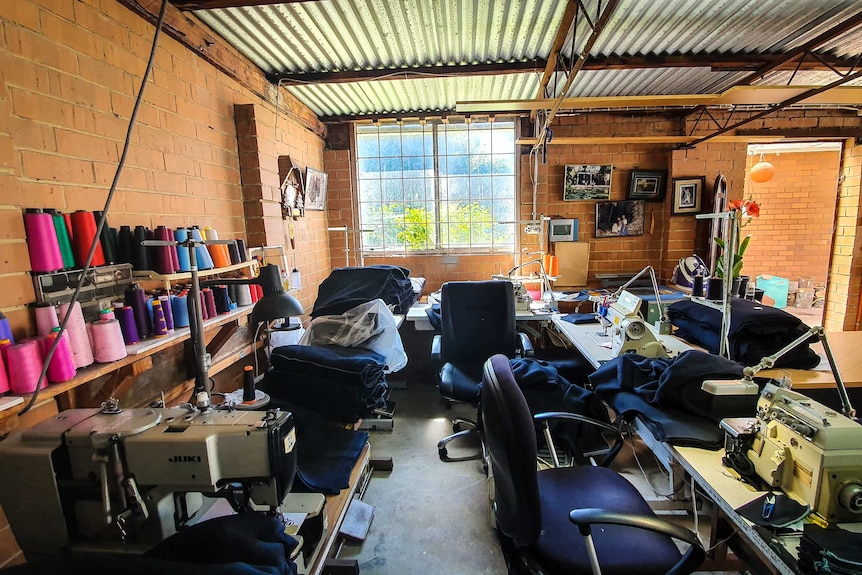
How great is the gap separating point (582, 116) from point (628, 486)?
3994 mm

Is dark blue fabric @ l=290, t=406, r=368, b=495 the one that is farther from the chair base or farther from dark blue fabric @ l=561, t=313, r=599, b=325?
dark blue fabric @ l=561, t=313, r=599, b=325

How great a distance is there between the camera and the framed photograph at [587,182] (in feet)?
14.4

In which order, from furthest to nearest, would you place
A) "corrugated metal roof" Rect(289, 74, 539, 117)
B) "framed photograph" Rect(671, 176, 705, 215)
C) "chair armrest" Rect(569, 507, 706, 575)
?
"framed photograph" Rect(671, 176, 705, 215)
"corrugated metal roof" Rect(289, 74, 539, 117)
"chair armrest" Rect(569, 507, 706, 575)

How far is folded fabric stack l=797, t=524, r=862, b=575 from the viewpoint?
873mm

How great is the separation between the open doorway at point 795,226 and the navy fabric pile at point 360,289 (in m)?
6.37

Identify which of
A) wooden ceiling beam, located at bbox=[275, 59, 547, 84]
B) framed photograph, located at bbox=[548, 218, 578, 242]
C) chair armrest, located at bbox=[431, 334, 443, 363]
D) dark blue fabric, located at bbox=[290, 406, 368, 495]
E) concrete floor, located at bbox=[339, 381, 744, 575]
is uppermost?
wooden ceiling beam, located at bbox=[275, 59, 547, 84]

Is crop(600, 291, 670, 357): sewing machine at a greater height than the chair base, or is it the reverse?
crop(600, 291, 670, 357): sewing machine

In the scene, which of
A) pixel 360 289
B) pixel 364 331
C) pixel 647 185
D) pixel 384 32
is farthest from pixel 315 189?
pixel 647 185

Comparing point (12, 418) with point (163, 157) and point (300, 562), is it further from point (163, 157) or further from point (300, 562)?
point (163, 157)

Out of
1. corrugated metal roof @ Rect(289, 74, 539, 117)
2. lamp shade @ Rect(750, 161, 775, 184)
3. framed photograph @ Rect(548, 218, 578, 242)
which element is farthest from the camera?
framed photograph @ Rect(548, 218, 578, 242)

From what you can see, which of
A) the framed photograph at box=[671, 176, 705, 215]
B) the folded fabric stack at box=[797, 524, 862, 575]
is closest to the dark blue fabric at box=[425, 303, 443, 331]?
the folded fabric stack at box=[797, 524, 862, 575]

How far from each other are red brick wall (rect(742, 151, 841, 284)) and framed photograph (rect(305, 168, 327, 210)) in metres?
6.66

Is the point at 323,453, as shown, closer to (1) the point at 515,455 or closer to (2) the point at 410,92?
(1) the point at 515,455

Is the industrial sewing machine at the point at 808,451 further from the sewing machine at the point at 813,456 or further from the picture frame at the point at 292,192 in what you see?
the picture frame at the point at 292,192
